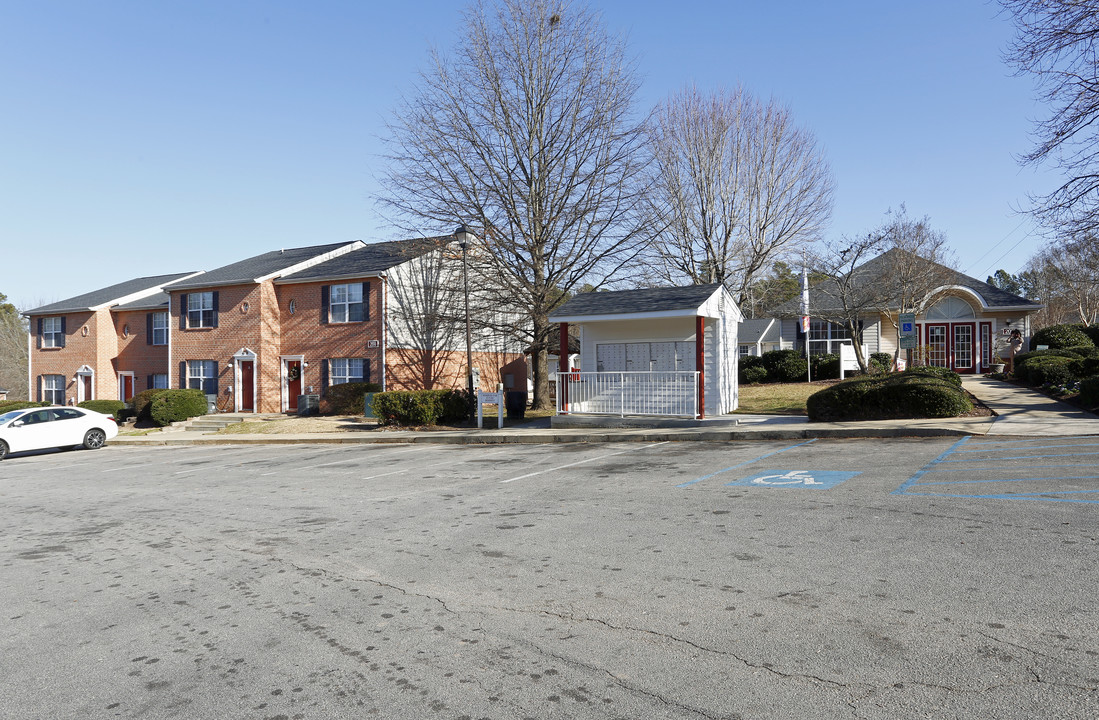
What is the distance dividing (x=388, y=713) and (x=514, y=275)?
864 inches

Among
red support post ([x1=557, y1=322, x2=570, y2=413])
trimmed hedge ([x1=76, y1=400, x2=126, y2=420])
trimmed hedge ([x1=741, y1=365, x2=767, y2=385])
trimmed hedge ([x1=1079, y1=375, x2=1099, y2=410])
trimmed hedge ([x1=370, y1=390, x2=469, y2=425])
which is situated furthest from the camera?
trimmed hedge ([x1=76, y1=400, x2=126, y2=420])

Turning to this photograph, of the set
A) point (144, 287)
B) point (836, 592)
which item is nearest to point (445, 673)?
point (836, 592)

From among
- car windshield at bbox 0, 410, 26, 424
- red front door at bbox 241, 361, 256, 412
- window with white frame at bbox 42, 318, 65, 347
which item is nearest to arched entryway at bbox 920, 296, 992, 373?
red front door at bbox 241, 361, 256, 412

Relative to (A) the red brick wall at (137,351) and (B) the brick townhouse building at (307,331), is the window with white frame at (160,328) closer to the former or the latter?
(B) the brick townhouse building at (307,331)

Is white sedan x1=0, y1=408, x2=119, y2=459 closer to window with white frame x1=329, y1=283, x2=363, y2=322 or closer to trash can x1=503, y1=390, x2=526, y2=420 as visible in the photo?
window with white frame x1=329, y1=283, x2=363, y2=322

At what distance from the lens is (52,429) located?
71.1ft

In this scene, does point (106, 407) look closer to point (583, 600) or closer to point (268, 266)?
point (268, 266)

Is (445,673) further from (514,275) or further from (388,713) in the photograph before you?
(514,275)

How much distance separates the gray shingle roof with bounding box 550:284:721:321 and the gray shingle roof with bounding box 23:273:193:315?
27.4 m

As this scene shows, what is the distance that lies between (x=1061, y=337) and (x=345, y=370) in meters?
30.1

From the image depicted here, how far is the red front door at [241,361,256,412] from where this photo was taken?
1208 inches

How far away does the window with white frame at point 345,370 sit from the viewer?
2865 cm

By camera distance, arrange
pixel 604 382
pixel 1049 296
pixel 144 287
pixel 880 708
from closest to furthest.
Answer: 1. pixel 880 708
2. pixel 604 382
3. pixel 144 287
4. pixel 1049 296

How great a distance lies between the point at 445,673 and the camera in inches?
155
